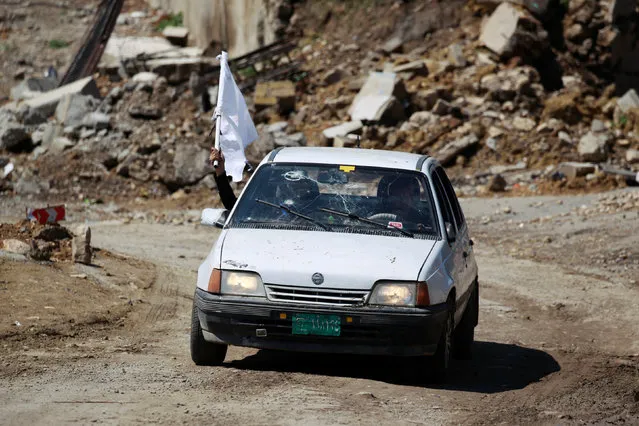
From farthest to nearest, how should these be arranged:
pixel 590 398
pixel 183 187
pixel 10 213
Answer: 1. pixel 183 187
2. pixel 10 213
3. pixel 590 398

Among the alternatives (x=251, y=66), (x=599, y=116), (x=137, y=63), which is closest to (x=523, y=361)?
(x=599, y=116)

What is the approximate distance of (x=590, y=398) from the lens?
7.77 m

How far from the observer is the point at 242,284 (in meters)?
7.39

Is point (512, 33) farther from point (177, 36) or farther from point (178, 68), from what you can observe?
point (177, 36)

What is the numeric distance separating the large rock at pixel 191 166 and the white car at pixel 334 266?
15994 mm

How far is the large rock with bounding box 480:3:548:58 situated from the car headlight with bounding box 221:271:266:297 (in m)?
20.5

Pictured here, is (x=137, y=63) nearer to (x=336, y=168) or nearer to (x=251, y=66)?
(x=251, y=66)

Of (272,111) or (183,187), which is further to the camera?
(272,111)

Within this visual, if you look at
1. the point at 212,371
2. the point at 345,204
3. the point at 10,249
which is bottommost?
the point at 10,249

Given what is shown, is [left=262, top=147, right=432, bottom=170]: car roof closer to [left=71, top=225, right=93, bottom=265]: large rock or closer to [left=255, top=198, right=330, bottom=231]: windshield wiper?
[left=255, top=198, right=330, bottom=231]: windshield wiper

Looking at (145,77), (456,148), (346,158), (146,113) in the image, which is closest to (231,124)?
(346,158)

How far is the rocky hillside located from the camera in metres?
24.4

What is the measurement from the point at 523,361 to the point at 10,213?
1539cm

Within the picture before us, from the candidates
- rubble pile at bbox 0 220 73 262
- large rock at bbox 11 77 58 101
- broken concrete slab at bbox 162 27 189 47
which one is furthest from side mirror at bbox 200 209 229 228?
broken concrete slab at bbox 162 27 189 47
